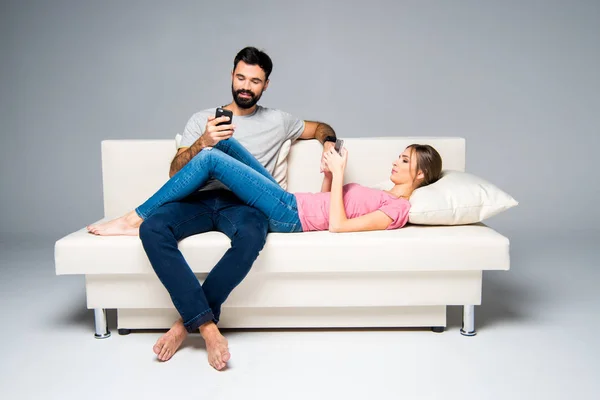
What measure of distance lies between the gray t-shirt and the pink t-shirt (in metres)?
0.41

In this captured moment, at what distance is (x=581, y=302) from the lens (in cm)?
339

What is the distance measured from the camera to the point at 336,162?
3016mm

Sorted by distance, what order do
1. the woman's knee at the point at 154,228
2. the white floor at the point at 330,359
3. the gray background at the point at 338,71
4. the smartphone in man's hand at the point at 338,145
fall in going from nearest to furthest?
the white floor at the point at 330,359 < the woman's knee at the point at 154,228 < the smartphone in man's hand at the point at 338,145 < the gray background at the point at 338,71

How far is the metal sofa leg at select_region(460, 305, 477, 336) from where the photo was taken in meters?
2.91

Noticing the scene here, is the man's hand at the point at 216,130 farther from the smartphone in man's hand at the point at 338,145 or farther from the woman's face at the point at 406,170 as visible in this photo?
the woman's face at the point at 406,170

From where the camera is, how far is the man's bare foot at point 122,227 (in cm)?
291

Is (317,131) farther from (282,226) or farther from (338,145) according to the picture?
(282,226)

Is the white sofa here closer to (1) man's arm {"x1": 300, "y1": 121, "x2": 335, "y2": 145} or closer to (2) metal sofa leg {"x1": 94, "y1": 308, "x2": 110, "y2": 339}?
(2) metal sofa leg {"x1": 94, "y1": 308, "x2": 110, "y2": 339}

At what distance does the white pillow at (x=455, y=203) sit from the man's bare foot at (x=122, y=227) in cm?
123

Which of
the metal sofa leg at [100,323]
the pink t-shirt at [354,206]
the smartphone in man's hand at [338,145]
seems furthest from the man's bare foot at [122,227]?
the smartphone in man's hand at [338,145]

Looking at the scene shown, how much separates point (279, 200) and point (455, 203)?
81 centimetres

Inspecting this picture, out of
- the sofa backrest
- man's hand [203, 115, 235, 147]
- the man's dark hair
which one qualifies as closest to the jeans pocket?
man's hand [203, 115, 235, 147]

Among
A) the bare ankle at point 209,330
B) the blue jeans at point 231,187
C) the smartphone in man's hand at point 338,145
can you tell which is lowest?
the bare ankle at point 209,330

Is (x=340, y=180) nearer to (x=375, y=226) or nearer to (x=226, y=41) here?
(x=375, y=226)
